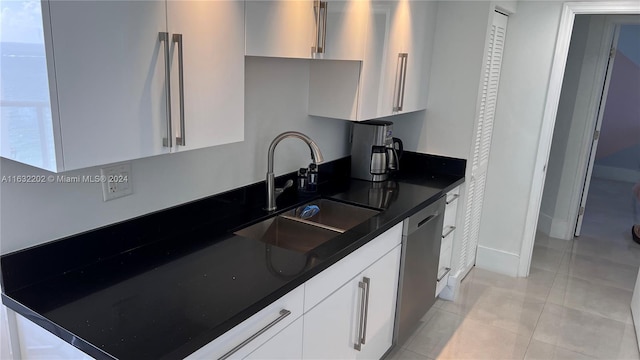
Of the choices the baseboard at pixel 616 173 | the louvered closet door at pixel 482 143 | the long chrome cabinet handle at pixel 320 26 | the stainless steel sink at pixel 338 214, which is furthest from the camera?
the baseboard at pixel 616 173

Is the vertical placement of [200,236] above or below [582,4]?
below

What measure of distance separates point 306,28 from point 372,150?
1.11m

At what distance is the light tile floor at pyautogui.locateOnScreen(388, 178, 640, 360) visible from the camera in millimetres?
2779

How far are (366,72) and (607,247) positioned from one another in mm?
3525

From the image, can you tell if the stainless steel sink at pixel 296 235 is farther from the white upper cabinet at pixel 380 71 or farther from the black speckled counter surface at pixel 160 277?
the white upper cabinet at pixel 380 71

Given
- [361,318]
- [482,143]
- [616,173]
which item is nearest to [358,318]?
[361,318]

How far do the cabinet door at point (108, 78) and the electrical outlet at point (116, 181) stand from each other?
0.31m

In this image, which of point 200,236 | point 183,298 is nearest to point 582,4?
point 200,236

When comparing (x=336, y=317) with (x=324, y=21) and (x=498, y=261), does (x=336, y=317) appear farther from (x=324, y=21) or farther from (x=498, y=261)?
(x=498, y=261)

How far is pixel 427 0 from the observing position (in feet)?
9.06

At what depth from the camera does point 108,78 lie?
1.21 m

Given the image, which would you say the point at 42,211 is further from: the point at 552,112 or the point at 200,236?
the point at 552,112

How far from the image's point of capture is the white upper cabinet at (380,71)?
2299 millimetres

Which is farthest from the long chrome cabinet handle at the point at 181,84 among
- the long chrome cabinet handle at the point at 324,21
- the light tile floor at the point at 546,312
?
the light tile floor at the point at 546,312
